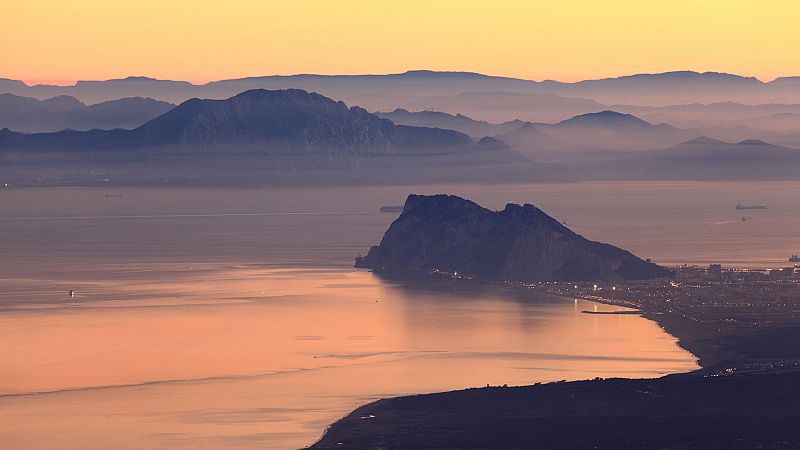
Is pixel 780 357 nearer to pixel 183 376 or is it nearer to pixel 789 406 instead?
pixel 789 406

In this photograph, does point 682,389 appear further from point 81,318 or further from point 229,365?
point 81,318

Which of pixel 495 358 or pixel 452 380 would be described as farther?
pixel 495 358

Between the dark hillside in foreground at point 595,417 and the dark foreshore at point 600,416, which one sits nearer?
the dark hillside in foreground at point 595,417

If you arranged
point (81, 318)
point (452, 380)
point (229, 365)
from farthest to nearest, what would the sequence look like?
point (81, 318)
point (229, 365)
point (452, 380)

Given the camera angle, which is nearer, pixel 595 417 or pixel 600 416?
pixel 595 417

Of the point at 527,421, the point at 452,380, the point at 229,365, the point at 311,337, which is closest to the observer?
the point at 527,421

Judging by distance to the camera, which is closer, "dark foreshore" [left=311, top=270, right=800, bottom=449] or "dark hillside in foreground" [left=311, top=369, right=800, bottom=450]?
"dark hillside in foreground" [left=311, top=369, right=800, bottom=450]

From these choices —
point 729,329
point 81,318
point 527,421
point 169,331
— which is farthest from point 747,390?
point 81,318

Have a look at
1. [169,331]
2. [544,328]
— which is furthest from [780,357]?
[169,331]

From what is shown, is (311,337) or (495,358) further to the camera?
(311,337)
